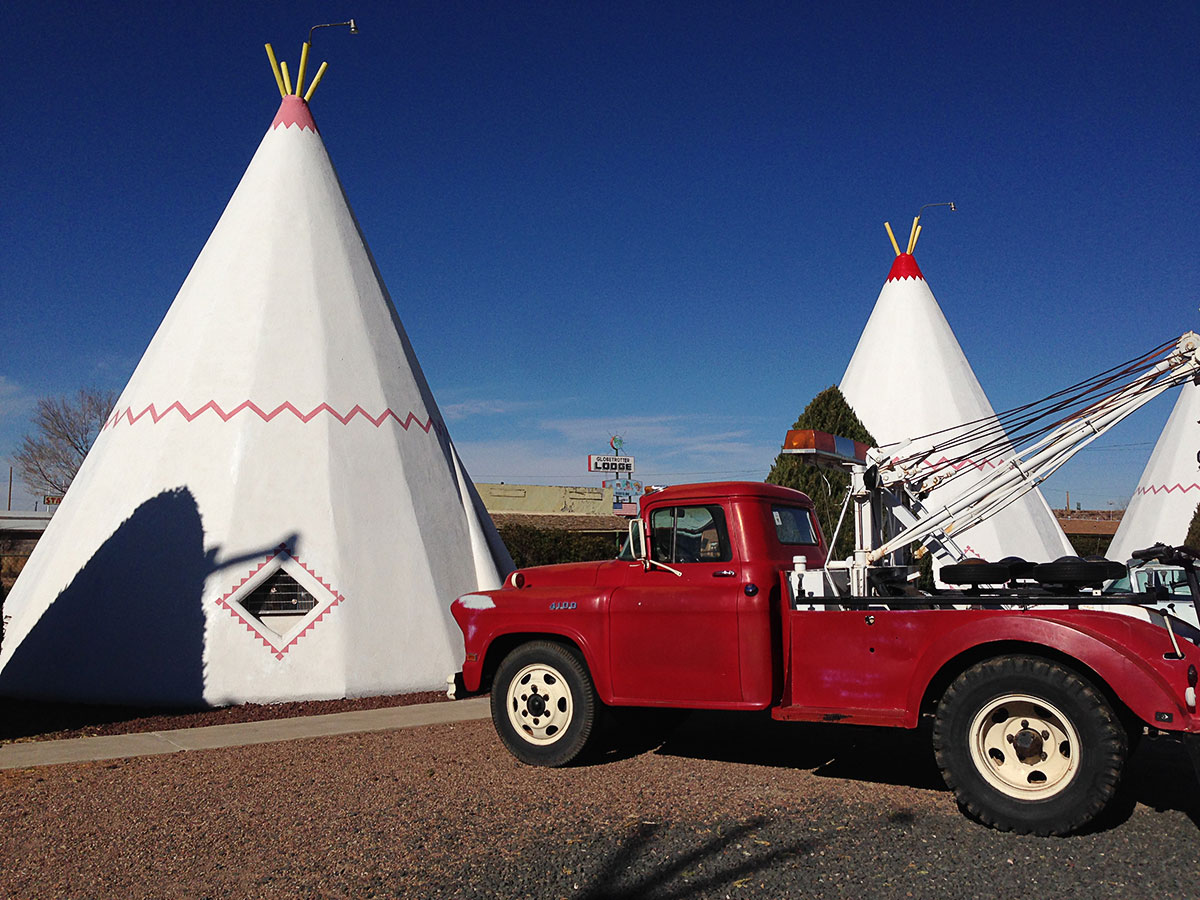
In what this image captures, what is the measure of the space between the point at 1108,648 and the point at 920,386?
Result: 45.0 ft

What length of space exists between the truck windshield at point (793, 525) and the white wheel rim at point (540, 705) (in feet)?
5.69

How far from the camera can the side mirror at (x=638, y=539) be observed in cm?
598

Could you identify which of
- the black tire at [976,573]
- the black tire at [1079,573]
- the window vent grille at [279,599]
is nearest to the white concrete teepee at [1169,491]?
the black tire at [976,573]

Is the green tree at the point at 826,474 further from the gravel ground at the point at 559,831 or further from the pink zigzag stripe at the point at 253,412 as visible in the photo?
the gravel ground at the point at 559,831

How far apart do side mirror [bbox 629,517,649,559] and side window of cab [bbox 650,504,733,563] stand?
61 mm

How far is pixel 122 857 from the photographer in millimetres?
4352

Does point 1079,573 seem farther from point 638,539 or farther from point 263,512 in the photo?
point 263,512

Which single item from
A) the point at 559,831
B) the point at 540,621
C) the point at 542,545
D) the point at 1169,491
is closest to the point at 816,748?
the point at 540,621

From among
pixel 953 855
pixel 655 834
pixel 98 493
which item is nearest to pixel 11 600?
pixel 98 493

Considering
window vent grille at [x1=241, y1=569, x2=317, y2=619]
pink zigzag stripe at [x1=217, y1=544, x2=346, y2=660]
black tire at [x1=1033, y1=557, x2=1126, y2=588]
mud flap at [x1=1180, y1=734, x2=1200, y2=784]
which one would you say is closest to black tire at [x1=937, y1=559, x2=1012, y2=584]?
black tire at [x1=1033, y1=557, x2=1126, y2=588]

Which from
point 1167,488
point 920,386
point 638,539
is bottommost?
point 638,539

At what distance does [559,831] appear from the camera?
466cm

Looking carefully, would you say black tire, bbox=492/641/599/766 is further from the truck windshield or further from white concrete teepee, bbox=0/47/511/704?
white concrete teepee, bbox=0/47/511/704

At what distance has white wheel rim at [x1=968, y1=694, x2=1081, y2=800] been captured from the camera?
4.52 metres
